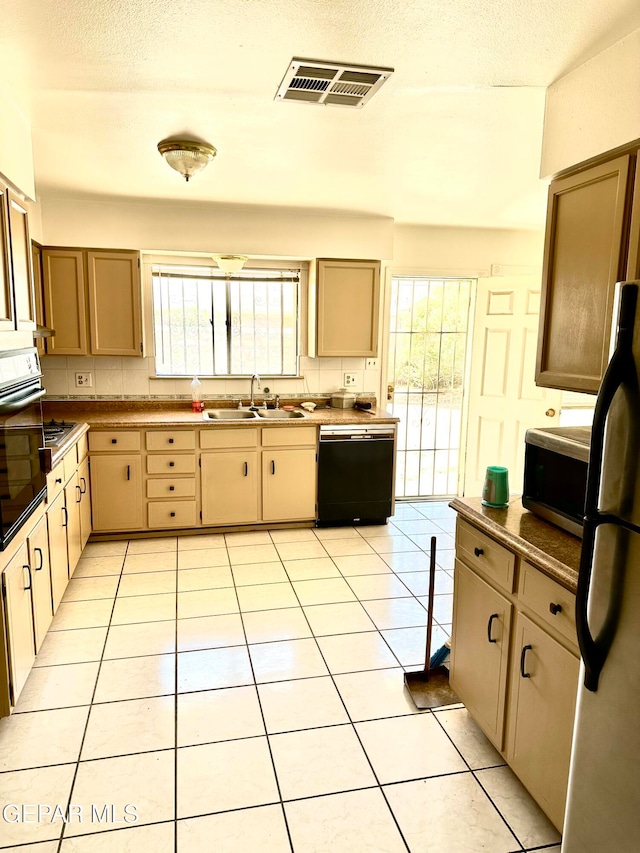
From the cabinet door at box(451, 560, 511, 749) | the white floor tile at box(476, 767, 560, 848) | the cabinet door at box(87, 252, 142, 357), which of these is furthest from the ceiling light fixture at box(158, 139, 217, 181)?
the white floor tile at box(476, 767, 560, 848)

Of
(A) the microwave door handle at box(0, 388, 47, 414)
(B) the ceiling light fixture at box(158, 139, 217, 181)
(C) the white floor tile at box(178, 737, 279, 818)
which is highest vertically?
(B) the ceiling light fixture at box(158, 139, 217, 181)

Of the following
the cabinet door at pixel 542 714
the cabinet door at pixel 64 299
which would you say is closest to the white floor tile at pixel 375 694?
the cabinet door at pixel 542 714

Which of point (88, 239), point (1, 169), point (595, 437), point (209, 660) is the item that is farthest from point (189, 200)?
point (595, 437)

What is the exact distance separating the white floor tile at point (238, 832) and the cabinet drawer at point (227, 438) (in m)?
2.66

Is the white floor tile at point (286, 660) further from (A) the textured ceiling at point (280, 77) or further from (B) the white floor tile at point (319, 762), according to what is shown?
(A) the textured ceiling at point (280, 77)

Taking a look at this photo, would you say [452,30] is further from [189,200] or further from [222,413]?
[222,413]

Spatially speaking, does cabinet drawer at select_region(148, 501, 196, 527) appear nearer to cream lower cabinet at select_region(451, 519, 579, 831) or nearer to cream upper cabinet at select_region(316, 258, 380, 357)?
cream upper cabinet at select_region(316, 258, 380, 357)

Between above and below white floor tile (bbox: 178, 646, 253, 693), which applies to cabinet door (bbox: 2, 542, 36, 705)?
above

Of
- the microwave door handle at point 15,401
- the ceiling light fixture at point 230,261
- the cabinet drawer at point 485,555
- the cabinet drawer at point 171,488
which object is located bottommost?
the cabinet drawer at point 171,488

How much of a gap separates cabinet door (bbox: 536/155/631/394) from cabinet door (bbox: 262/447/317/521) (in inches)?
94.9

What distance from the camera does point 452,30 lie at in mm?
1716

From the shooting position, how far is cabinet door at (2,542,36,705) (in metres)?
2.09

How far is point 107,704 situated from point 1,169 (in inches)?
86.0

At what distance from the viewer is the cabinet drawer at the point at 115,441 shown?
12.9ft
